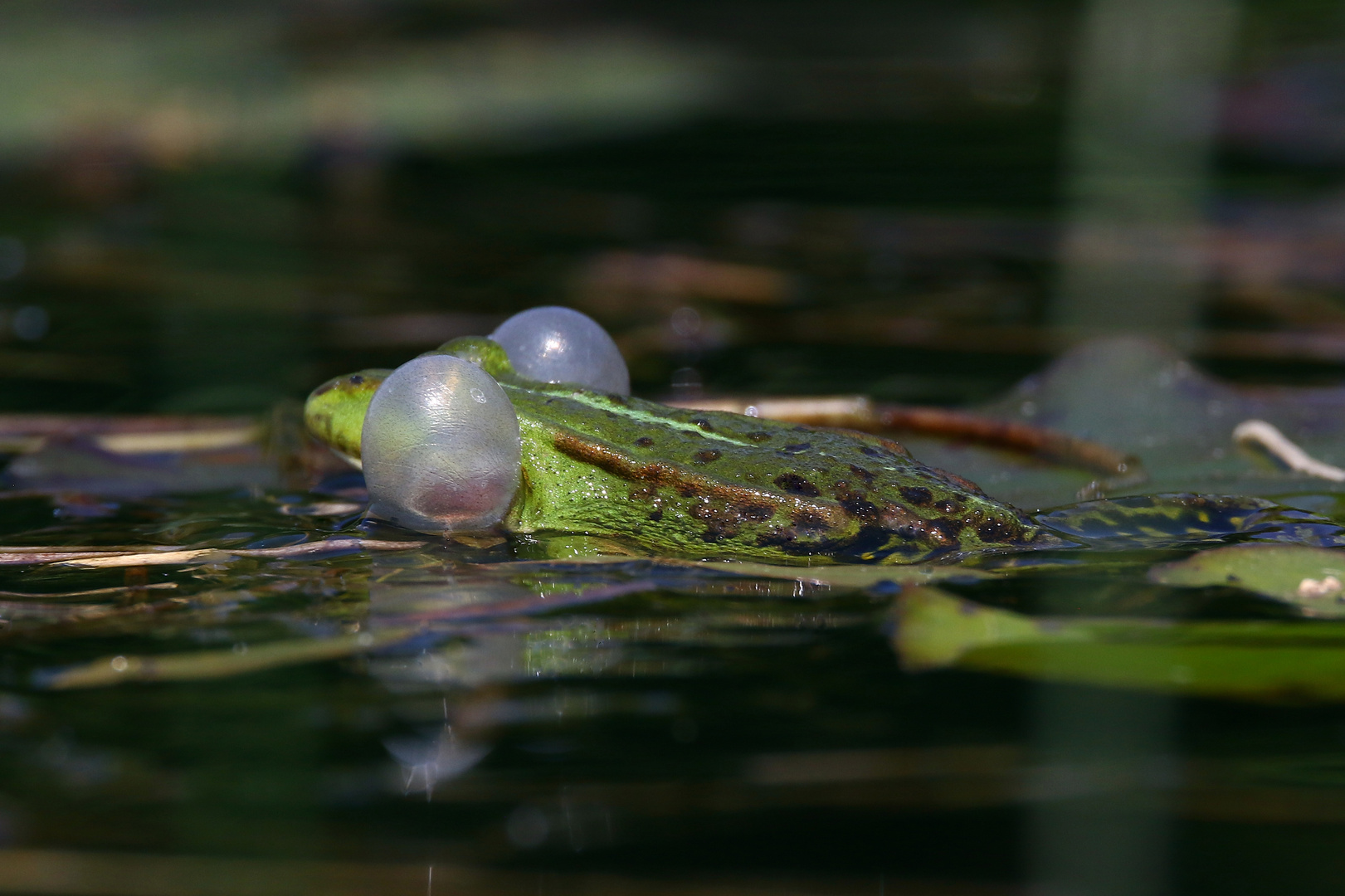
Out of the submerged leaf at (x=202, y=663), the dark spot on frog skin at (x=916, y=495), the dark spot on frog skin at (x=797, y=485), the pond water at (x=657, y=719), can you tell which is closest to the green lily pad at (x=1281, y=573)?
the pond water at (x=657, y=719)

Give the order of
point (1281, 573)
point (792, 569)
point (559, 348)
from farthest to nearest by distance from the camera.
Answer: point (559, 348) → point (792, 569) → point (1281, 573)

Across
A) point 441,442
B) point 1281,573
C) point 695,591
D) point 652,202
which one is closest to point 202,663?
point 441,442

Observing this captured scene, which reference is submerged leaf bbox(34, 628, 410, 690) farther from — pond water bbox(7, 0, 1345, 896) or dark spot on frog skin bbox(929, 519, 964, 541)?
dark spot on frog skin bbox(929, 519, 964, 541)

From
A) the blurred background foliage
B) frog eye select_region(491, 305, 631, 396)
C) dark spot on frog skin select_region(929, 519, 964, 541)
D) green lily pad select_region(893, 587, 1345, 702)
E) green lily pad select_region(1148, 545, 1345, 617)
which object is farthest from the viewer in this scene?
the blurred background foliage

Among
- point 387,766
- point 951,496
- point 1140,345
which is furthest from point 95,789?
point 1140,345

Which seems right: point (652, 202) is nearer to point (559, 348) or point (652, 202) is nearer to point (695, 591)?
point (559, 348)

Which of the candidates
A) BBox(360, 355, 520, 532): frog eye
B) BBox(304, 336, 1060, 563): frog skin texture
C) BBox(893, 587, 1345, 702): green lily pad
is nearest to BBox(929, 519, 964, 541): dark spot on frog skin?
BBox(304, 336, 1060, 563): frog skin texture

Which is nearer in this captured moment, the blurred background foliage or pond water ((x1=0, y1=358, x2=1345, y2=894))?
pond water ((x1=0, y1=358, x2=1345, y2=894))
